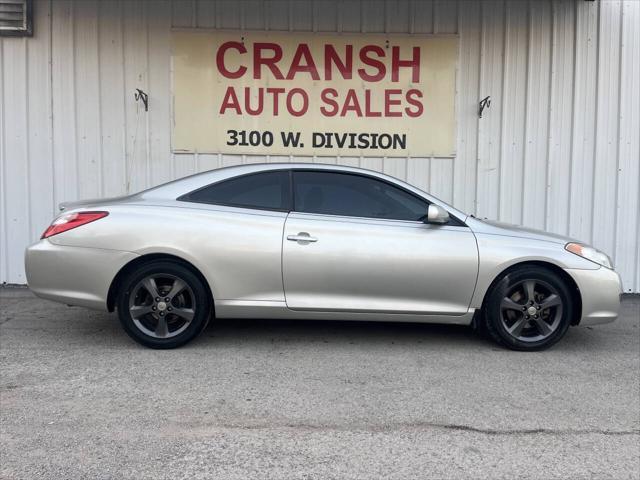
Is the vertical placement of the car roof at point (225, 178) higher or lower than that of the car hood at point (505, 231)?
higher

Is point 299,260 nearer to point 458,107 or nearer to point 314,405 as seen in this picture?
point 314,405

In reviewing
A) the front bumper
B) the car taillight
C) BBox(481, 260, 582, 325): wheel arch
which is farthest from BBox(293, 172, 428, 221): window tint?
the car taillight

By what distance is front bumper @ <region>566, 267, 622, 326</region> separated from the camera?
5.08 meters

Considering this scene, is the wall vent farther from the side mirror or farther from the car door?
the side mirror

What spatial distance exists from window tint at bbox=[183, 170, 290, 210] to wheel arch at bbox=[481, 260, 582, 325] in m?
1.88

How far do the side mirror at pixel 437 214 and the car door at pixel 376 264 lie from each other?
8 centimetres

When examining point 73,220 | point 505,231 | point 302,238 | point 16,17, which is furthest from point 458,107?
point 16,17

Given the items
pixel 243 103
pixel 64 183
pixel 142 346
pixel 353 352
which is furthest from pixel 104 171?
pixel 353 352

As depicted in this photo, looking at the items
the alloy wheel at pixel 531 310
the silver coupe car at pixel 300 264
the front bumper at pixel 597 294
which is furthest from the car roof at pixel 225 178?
the front bumper at pixel 597 294

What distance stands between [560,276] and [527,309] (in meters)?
0.42

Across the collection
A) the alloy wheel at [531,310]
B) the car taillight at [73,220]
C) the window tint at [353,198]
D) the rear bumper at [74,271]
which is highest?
the window tint at [353,198]

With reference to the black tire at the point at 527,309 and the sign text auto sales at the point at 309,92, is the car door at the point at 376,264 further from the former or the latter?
the sign text auto sales at the point at 309,92

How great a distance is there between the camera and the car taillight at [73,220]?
16.1 ft

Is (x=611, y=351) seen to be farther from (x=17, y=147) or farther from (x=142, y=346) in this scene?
(x=17, y=147)
